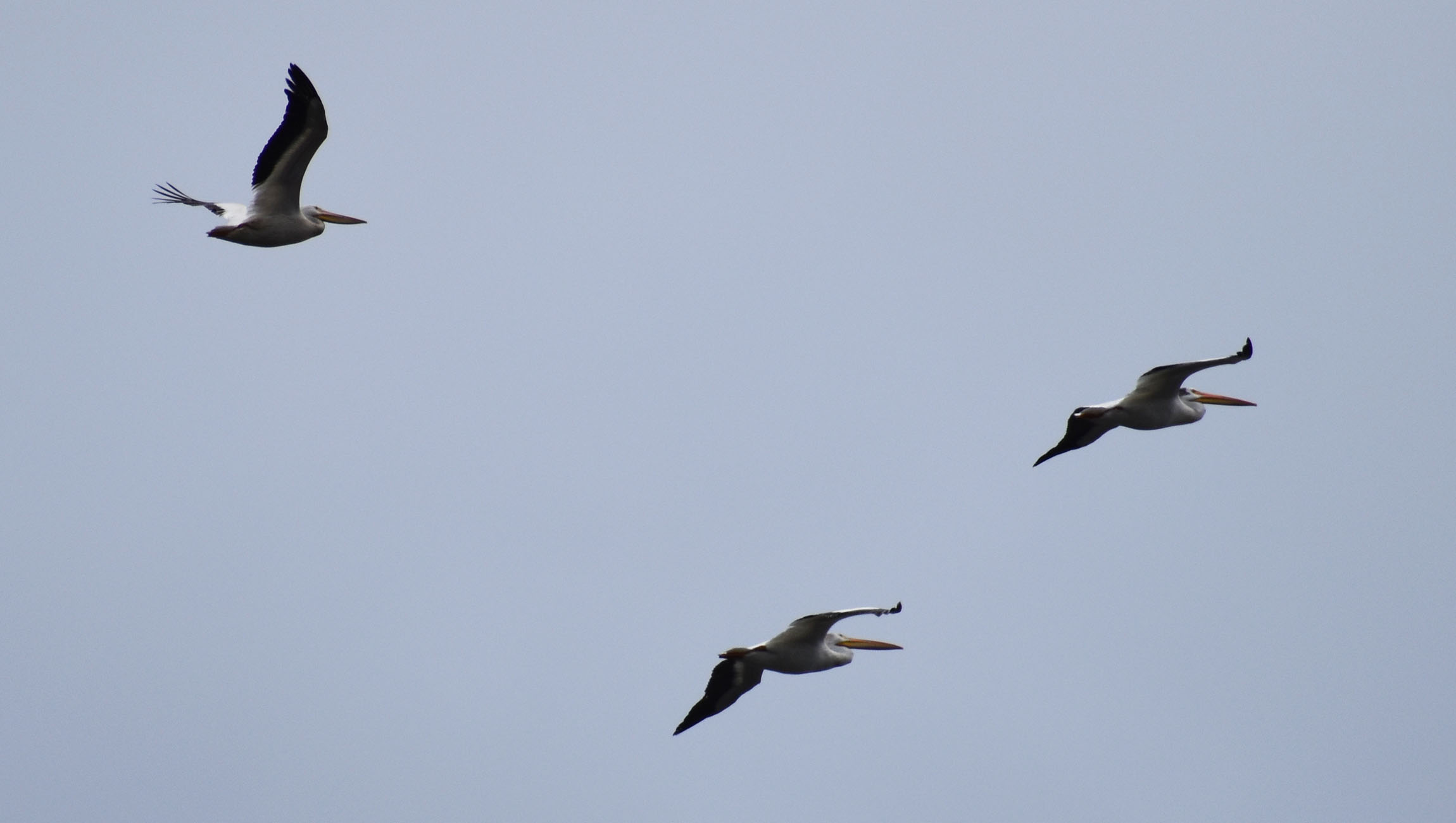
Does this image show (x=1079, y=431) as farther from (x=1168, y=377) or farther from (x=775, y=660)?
(x=775, y=660)

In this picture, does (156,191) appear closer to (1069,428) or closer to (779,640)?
(779,640)

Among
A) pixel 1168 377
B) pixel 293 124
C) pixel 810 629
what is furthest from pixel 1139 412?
pixel 293 124

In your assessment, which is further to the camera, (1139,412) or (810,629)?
(1139,412)

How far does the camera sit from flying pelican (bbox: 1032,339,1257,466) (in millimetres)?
15117

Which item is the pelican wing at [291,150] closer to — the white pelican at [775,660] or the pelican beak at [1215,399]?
the white pelican at [775,660]

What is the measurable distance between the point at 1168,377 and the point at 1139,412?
1.61 feet

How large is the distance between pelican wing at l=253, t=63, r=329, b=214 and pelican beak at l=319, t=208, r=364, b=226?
0.96 metres

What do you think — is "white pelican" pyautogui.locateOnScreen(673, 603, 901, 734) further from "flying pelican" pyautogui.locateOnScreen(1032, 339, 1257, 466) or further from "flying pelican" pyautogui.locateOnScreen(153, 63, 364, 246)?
"flying pelican" pyautogui.locateOnScreen(153, 63, 364, 246)

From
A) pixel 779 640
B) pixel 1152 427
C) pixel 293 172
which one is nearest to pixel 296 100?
pixel 293 172

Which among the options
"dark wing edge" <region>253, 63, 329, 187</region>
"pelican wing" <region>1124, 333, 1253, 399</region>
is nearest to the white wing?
"pelican wing" <region>1124, 333, 1253, 399</region>

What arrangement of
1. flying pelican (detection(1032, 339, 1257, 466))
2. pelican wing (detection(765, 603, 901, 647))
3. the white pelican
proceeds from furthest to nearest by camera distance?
flying pelican (detection(1032, 339, 1257, 466)), the white pelican, pelican wing (detection(765, 603, 901, 647))

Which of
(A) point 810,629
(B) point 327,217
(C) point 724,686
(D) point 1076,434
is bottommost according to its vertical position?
(C) point 724,686

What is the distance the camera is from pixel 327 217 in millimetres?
16906

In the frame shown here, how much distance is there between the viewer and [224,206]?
1602 cm
